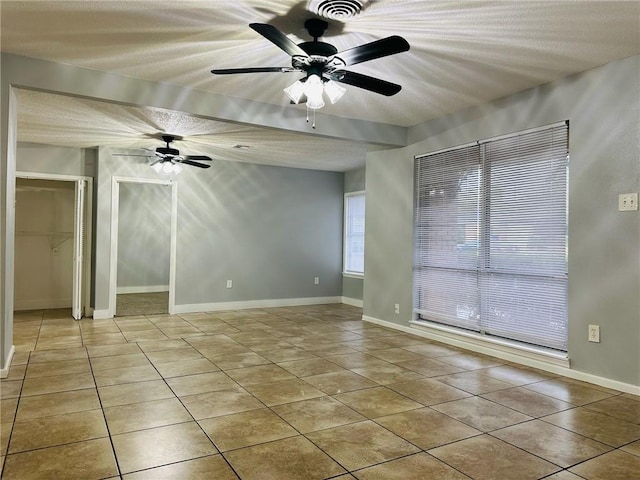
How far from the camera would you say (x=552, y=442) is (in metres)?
2.52

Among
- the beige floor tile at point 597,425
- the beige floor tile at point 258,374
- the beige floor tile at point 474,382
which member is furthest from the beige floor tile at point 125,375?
the beige floor tile at point 597,425

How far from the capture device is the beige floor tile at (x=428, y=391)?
10.5ft

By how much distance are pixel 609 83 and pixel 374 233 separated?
3251 millimetres

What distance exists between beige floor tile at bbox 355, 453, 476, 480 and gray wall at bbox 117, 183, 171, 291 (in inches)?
314

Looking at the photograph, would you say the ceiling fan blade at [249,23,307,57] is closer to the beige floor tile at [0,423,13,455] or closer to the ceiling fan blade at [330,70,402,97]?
the ceiling fan blade at [330,70,402,97]

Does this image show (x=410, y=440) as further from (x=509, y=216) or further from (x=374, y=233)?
(x=374, y=233)

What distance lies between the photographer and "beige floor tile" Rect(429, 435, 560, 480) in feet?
7.09

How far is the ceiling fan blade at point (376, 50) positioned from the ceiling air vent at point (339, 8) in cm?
25

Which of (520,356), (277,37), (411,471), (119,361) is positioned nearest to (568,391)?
(520,356)

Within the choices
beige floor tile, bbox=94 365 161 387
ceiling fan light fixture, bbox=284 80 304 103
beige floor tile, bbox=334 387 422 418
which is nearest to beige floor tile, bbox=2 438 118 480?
beige floor tile, bbox=94 365 161 387

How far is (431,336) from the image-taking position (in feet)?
16.9

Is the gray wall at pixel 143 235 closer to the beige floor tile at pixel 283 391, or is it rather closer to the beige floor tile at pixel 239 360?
the beige floor tile at pixel 239 360

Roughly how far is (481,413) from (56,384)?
10.3 ft

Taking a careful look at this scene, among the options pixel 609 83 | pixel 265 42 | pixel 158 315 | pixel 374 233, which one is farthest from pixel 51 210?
pixel 609 83
